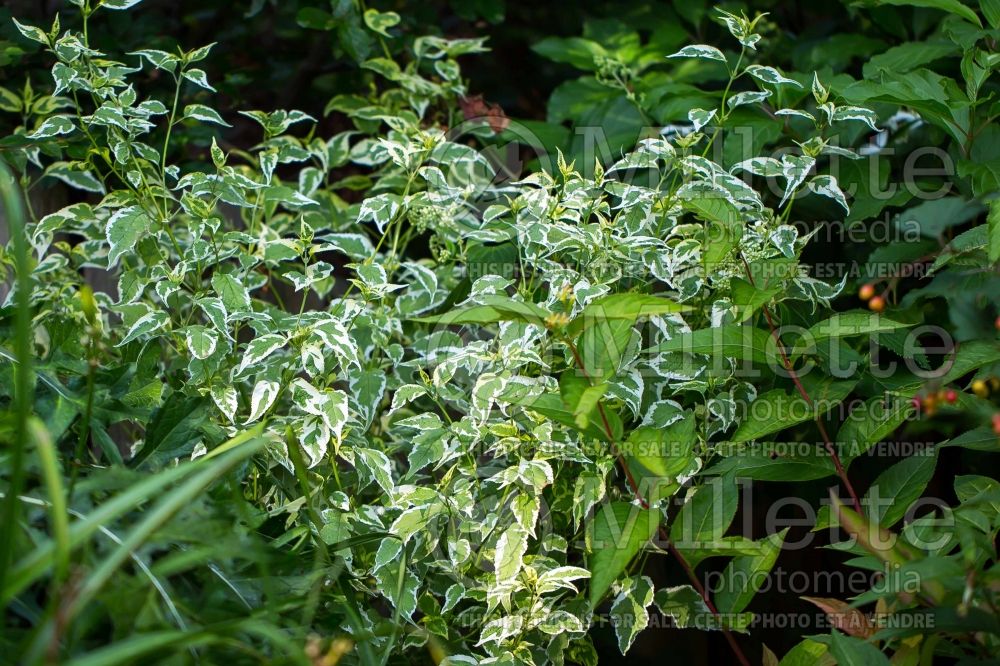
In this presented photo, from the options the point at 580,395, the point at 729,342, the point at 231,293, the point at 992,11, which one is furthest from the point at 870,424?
the point at 231,293

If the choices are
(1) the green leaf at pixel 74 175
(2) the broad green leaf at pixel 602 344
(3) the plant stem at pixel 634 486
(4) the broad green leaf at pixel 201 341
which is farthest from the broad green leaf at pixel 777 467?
(1) the green leaf at pixel 74 175

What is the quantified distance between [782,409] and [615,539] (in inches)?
11.6

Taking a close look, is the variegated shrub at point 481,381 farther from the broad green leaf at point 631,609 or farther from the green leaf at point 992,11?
the green leaf at point 992,11

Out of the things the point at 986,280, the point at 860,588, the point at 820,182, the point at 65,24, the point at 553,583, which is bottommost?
the point at 860,588

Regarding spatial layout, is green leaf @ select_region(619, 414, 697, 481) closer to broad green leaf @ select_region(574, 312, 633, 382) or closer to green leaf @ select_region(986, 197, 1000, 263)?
broad green leaf @ select_region(574, 312, 633, 382)

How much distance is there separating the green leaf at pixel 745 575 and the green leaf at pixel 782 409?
0.14 meters

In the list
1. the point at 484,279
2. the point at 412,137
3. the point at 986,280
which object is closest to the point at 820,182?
the point at 986,280

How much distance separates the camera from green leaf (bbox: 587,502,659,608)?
3.65 feet

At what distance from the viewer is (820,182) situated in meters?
1.45

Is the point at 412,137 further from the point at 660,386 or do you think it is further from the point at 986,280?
the point at 986,280

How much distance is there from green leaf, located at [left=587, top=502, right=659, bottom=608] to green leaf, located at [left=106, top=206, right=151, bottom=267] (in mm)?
773

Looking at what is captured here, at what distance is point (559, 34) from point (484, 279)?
1.37 meters

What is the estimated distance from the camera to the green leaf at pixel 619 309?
109 centimetres

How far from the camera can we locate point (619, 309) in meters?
1.10
